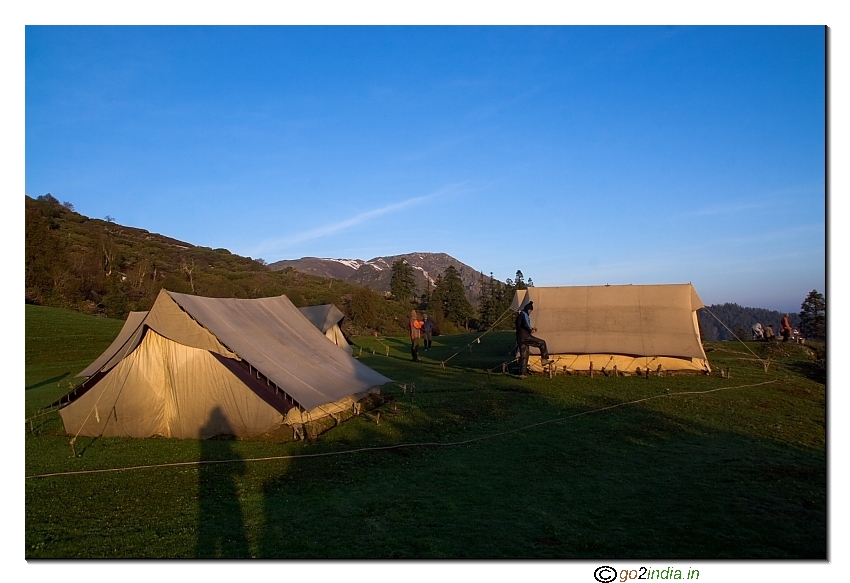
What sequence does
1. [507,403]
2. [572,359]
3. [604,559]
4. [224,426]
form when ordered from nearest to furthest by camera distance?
[604,559] → [224,426] → [507,403] → [572,359]

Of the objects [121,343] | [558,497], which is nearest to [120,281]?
[121,343]

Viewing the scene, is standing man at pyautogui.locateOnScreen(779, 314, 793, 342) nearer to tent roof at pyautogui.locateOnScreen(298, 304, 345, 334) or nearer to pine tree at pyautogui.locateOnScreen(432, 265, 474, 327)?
tent roof at pyautogui.locateOnScreen(298, 304, 345, 334)

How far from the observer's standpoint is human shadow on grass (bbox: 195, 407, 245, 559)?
545 cm

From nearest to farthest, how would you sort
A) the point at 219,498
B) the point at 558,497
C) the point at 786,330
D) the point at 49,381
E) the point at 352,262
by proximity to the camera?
the point at 558,497, the point at 219,498, the point at 49,381, the point at 786,330, the point at 352,262

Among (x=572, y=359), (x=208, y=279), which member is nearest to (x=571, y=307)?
(x=572, y=359)

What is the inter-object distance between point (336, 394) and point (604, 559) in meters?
7.19

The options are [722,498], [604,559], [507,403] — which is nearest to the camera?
[604,559]

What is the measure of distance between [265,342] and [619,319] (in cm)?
1185

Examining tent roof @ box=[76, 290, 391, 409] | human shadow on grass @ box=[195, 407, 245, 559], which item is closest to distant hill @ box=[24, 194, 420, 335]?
tent roof @ box=[76, 290, 391, 409]

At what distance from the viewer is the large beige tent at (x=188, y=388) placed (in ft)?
34.1

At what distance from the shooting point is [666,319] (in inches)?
725

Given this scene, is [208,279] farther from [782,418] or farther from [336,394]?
[782,418]

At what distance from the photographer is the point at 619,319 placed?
18.9 meters

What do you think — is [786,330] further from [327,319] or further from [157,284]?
[157,284]
